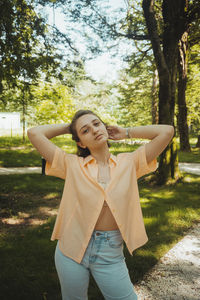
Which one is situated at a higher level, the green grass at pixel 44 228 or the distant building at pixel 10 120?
the distant building at pixel 10 120

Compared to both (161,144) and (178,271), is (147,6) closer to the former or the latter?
(161,144)

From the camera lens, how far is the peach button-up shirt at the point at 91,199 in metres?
1.54

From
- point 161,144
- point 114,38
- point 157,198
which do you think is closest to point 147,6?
point 114,38

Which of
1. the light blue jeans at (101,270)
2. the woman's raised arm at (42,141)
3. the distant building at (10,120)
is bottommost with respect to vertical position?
the light blue jeans at (101,270)

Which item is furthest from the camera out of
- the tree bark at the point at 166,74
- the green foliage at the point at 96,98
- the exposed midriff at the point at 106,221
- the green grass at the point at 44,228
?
the green foliage at the point at 96,98

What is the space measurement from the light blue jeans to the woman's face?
0.64 metres

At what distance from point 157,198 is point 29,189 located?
3683 millimetres

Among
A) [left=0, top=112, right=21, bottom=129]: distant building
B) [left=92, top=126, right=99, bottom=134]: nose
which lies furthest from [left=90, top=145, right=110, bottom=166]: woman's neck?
[left=0, top=112, right=21, bottom=129]: distant building

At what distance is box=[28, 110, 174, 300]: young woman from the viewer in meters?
1.50

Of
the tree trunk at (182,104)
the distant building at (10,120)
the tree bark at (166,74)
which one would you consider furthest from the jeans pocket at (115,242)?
the distant building at (10,120)

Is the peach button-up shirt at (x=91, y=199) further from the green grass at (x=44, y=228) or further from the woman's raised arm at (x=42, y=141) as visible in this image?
the green grass at (x=44, y=228)

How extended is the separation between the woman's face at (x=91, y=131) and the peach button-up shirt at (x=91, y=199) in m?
0.14

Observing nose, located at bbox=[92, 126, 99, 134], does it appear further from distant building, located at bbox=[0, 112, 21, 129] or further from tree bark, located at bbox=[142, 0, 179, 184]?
distant building, located at bbox=[0, 112, 21, 129]

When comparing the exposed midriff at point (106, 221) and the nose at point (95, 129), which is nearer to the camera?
the exposed midriff at point (106, 221)
